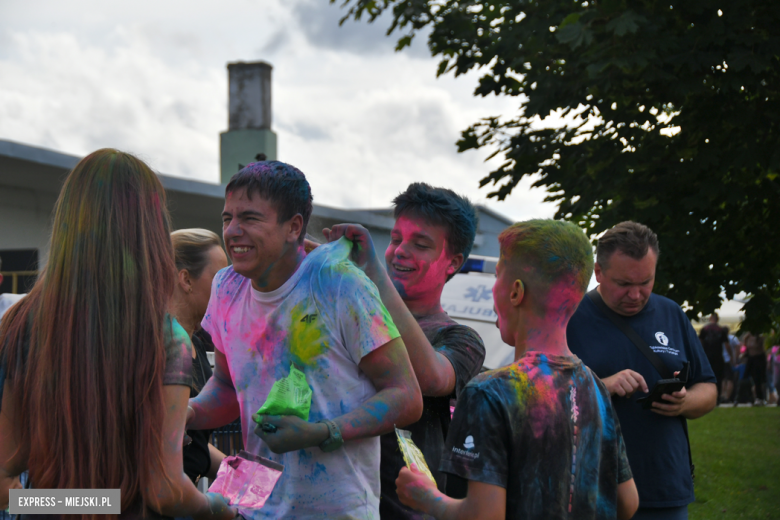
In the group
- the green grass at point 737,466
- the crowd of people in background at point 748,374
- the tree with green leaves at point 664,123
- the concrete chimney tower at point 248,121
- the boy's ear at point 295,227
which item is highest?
the concrete chimney tower at point 248,121

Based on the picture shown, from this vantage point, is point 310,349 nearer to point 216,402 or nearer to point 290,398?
point 290,398

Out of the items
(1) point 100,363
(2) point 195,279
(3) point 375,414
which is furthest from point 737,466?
(1) point 100,363

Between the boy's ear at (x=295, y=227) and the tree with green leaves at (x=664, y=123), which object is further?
the tree with green leaves at (x=664, y=123)

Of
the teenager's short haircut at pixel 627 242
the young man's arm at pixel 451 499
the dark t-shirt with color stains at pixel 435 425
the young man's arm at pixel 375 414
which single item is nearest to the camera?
the young man's arm at pixel 451 499

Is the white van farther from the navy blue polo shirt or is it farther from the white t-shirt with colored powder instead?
the white t-shirt with colored powder

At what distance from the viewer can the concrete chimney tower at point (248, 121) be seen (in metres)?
18.2

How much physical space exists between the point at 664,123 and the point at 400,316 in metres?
5.72

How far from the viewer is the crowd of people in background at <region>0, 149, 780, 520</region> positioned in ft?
5.85

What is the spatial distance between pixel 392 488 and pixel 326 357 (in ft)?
2.22

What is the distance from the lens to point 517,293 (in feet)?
6.97

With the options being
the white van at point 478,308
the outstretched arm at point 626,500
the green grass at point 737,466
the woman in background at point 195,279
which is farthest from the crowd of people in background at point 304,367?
the green grass at point 737,466

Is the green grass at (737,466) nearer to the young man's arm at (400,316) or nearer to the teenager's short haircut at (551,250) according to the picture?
the young man's arm at (400,316)

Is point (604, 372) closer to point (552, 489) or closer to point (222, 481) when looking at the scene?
point (552, 489)

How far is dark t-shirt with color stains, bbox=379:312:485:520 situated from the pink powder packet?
1.99ft
